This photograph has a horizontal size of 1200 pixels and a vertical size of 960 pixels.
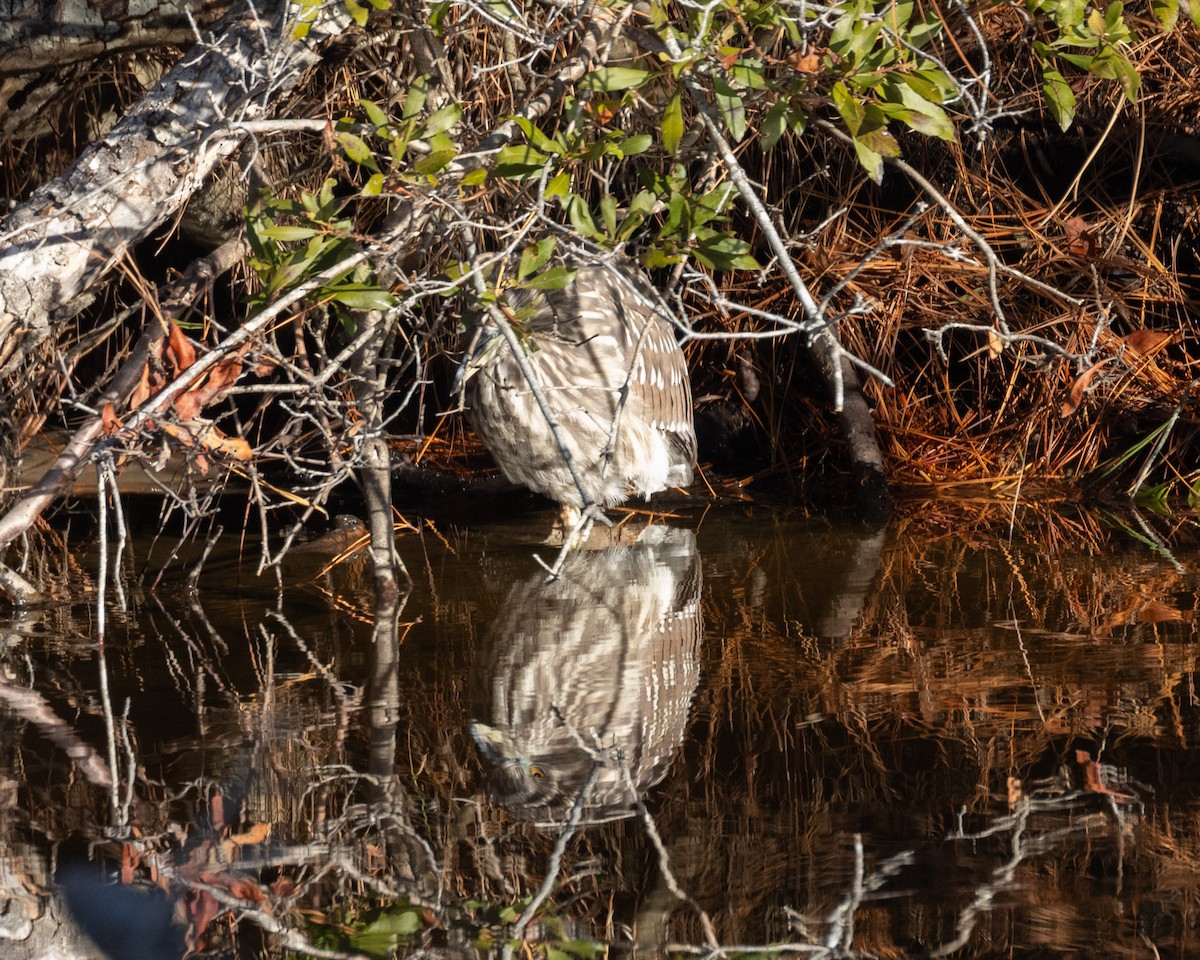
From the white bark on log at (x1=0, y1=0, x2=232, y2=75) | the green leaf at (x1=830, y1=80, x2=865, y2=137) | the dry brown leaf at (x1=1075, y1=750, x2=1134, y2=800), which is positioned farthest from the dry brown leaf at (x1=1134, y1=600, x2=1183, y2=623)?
the white bark on log at (x1=0, y1=0, x2=232, y2=75)

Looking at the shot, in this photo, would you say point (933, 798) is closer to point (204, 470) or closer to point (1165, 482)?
point (204, 470)

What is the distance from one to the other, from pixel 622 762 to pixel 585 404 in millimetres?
2405

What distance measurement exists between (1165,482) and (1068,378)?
586 mm

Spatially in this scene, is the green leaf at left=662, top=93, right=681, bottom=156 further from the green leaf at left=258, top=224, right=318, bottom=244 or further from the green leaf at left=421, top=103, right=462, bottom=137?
the green leaf at left=258, top=224, right=318, bottom=244

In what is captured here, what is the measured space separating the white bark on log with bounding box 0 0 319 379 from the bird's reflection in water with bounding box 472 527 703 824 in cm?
137

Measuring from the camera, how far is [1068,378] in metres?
5.27

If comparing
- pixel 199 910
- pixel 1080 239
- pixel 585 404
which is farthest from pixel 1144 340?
pixel 199 910

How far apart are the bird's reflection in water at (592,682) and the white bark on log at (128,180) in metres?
1.37

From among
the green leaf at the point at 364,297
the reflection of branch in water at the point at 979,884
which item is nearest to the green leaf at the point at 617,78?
the green leaf at the point at 364,297

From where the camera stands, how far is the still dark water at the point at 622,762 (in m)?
1.97

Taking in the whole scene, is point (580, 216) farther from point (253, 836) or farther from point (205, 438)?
point (253, 836)

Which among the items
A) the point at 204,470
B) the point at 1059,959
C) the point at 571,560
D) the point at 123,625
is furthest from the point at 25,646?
the point at 1059,959

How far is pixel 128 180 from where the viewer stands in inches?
132

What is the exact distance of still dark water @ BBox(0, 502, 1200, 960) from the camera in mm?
1966
